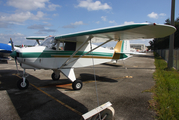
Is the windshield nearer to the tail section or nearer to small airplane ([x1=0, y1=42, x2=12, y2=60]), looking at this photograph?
the tail section

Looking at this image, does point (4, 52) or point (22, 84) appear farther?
point (4, 52)

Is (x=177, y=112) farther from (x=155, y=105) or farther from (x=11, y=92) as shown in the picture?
(x=11, y=92)

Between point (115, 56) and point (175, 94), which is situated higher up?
point (115, 56)

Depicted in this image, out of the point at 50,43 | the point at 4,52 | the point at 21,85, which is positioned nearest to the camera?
the point at 21,85

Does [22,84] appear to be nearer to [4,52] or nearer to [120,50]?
[120,50]

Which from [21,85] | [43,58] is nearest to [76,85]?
[43,58]

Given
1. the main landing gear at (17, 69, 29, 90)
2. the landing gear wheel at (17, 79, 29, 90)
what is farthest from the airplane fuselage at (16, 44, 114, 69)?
the landing gear wheel at (17, 79, 29, 90)

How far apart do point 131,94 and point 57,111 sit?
2998 millimetres

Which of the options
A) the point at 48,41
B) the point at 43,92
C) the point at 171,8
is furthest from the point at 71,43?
the point at 171,8

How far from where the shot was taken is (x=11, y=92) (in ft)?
17.8

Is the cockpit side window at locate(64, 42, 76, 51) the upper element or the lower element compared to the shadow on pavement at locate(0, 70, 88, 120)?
upper

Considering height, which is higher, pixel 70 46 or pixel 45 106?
pixel 70 46

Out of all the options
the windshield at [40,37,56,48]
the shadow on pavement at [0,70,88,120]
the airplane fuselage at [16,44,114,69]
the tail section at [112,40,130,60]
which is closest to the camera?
the shadow on pavement at [0,70,88,120]

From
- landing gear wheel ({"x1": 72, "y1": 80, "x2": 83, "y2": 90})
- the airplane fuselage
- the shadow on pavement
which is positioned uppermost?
the airplane fuselage
